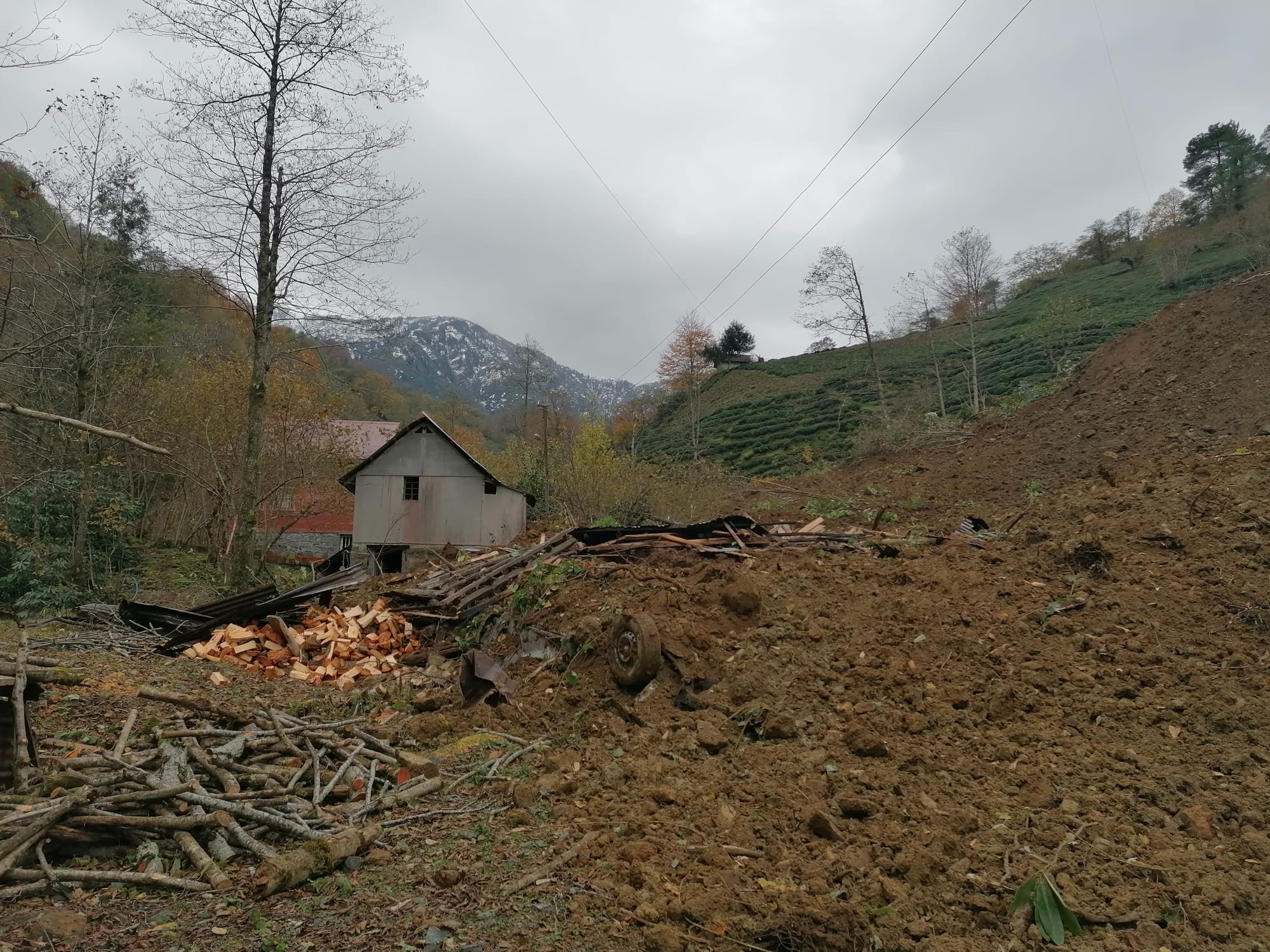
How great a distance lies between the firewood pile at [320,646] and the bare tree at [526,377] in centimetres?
3936

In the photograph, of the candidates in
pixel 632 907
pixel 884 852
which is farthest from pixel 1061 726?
pixel 632 907

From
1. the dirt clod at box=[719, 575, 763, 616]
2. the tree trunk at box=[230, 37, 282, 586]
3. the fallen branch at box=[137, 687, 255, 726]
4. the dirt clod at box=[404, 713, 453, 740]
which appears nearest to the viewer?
the fallen branch at box=[137, 687, 255, 726]

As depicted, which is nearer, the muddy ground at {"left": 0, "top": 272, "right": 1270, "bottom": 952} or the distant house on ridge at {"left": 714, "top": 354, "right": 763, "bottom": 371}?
the muddy ground at {"left": 0, "top": 272, "right": 1270, "bottom": 952}

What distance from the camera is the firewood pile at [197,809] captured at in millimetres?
2916

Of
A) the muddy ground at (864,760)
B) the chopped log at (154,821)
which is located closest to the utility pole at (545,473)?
the muddy ground at (864,760)

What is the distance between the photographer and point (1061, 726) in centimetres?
413

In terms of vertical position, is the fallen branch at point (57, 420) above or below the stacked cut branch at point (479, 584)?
above

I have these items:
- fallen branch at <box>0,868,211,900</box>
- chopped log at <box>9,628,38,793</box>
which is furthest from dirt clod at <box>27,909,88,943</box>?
chopped log at <box>9,628,38,793</box>

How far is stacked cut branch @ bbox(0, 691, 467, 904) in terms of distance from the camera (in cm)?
291

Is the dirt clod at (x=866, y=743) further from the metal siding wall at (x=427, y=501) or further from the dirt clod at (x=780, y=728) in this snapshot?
the metal siding wall at (x=427, y=501)

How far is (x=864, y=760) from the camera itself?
13.2ft

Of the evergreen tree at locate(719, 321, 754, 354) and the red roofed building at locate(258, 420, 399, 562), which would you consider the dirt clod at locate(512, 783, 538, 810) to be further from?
the evergreen tree at locate(719, 321, 754, 354)

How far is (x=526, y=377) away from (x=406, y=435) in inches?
1147

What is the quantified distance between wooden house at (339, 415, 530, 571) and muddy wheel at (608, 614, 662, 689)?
18.0m
